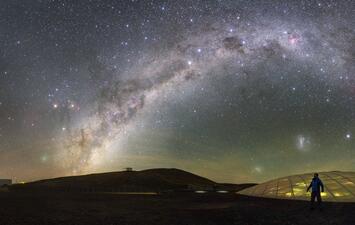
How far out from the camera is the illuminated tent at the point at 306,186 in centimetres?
3431

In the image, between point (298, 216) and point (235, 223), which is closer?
point (235, 223)

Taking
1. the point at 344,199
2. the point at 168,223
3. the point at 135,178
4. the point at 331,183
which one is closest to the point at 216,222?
the point at 168,223

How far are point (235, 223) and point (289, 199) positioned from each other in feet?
64.4

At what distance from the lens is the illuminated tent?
34312mm

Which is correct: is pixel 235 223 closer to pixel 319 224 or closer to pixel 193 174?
pixel 319 224

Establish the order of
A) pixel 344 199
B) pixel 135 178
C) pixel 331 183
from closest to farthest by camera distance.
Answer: pixel 344 199 → pixel 331 183 → pixel 135 178

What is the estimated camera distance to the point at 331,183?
3744 cm

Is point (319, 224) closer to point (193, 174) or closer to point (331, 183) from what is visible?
point (331, 183)

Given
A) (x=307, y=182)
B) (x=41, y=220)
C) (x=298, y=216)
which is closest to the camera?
(x=41, y=220)

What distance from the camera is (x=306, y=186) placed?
3909 centimetres

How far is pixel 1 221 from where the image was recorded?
20938 mm

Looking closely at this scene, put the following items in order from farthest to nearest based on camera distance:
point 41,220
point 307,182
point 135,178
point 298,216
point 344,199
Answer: point 135,178
point 307,182
point 344,199
point 298,216
point 41,220

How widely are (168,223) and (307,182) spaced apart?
81.4 ft

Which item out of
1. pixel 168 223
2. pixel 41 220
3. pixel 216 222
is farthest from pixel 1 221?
pixel 216 222
